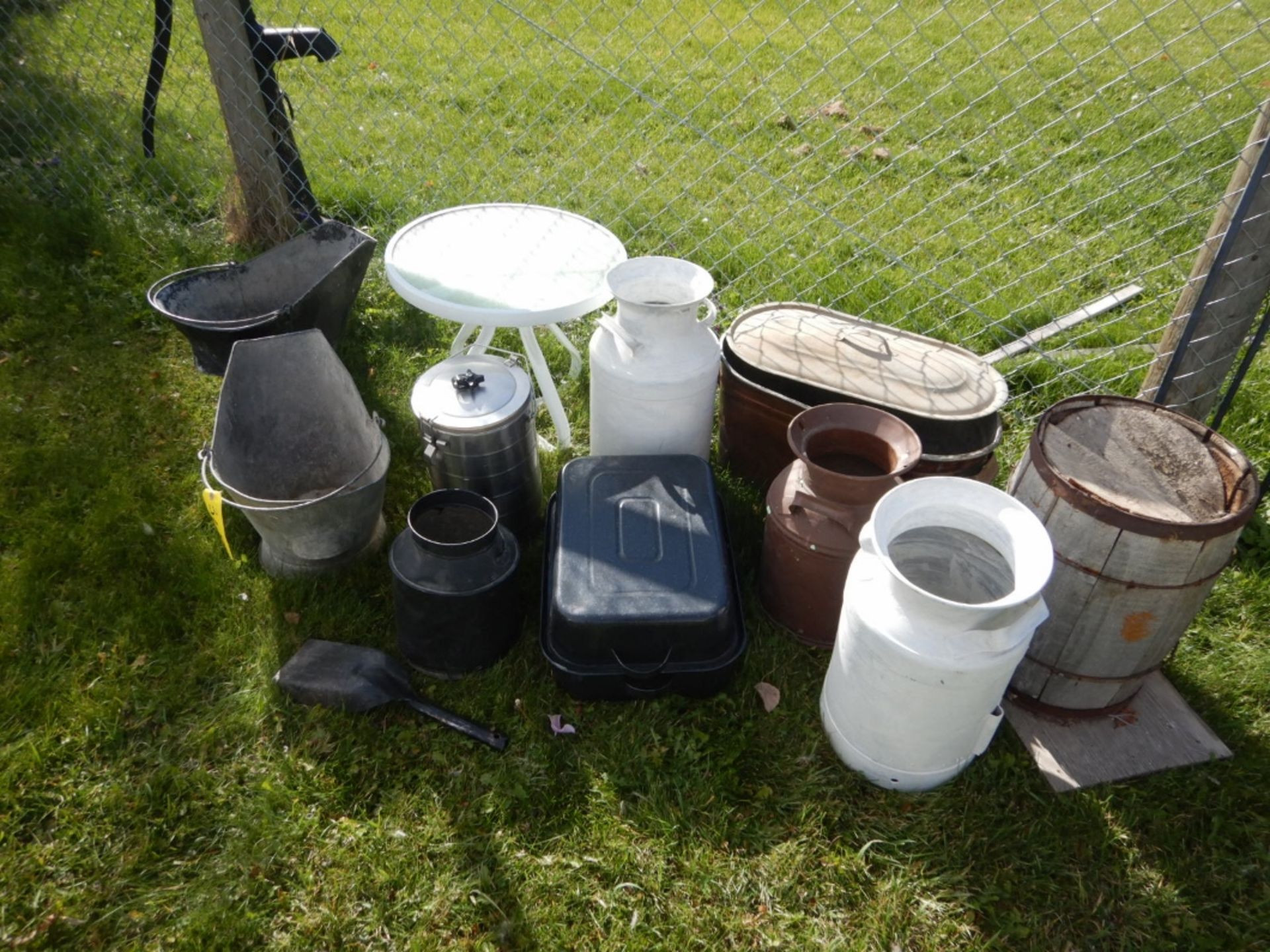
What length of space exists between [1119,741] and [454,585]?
1.98 meters

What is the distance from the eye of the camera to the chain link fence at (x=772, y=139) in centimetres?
411

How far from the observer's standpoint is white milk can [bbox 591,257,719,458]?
2805mm

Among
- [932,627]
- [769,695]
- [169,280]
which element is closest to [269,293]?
[169,280]

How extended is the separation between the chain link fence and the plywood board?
1.43 m

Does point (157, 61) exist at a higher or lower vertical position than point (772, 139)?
higher

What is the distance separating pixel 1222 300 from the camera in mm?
2707

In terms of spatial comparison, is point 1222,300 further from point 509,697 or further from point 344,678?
point 344,678

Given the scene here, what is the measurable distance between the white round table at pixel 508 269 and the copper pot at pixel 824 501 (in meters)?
0.88

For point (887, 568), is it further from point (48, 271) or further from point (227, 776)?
point (48, 271)

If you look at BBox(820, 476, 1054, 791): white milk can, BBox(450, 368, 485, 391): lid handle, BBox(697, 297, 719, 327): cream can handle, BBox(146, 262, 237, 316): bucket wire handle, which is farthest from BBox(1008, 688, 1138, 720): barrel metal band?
BBox(146, 262, 237, 316): bucket wire handle

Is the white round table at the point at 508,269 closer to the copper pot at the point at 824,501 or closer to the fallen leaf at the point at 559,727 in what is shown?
the copper pot at the point at 824,501

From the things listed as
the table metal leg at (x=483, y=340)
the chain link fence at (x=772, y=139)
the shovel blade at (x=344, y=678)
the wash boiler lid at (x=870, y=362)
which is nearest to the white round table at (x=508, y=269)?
the table metal leg at (x=483, y=340)

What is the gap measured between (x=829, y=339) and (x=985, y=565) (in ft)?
3.73

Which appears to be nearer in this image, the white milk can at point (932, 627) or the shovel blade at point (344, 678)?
the white milk can at point (932, 627)
